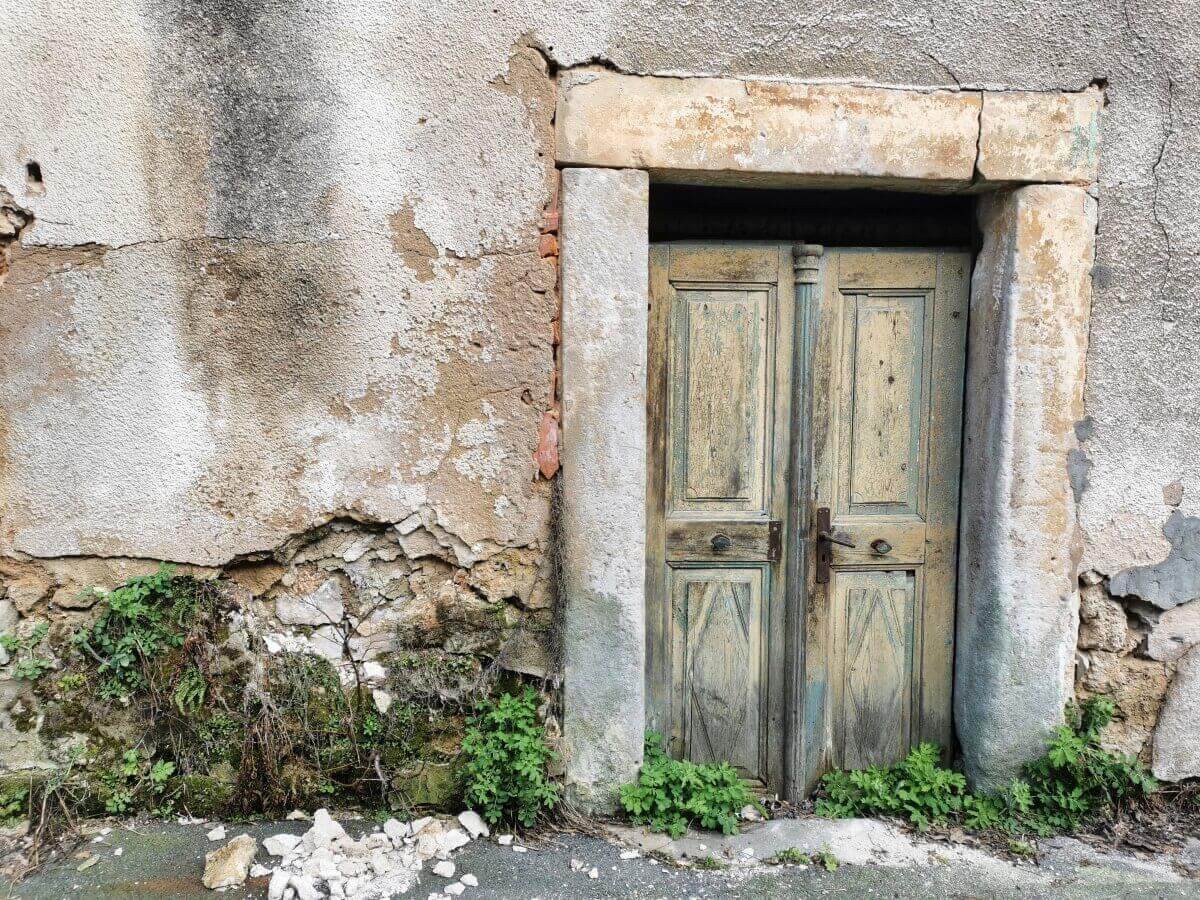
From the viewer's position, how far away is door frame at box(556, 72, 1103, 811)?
7.83 ft

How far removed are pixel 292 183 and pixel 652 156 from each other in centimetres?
110

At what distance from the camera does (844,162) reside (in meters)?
2.42

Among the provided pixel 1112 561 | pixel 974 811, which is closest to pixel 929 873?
pixel 974 811

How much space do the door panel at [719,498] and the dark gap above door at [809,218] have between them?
0.13m

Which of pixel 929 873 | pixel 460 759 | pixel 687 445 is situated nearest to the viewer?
pixel 929 873

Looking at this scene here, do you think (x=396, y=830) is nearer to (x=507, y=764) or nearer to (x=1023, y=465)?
(x=507, y=764)

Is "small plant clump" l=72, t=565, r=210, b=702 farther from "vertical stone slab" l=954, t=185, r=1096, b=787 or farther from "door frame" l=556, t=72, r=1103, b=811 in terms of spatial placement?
"vertical stone slab" l=954, t=185, r=1096, b=787

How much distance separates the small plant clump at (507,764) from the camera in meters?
2.41

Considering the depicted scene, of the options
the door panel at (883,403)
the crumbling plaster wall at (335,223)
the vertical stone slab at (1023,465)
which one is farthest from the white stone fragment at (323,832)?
the vertical stone slab at (1023,465)

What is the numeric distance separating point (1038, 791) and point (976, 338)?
1512 mm

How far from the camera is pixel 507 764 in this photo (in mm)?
2422

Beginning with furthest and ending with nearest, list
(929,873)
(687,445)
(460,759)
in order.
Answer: (687,445), (460,759), (929,873)

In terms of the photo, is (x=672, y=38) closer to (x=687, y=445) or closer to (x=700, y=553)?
(x=687, y=445)

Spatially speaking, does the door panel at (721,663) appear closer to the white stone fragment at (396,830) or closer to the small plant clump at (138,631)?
the white stone fragment at (396,830)
